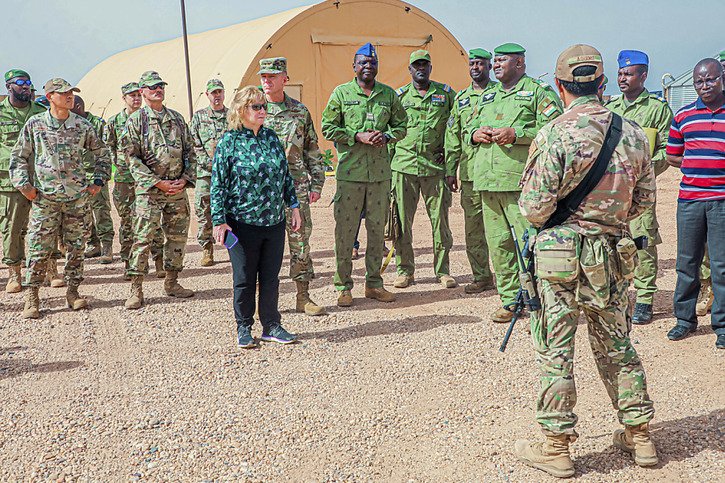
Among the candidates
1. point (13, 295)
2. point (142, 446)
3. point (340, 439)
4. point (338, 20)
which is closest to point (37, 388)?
point (142, 446)

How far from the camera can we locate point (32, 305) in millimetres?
6387

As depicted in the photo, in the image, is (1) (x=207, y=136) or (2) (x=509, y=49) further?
(1) (x=207, y=136)

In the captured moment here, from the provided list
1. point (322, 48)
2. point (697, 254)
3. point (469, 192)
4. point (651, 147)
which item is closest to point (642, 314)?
point (697, 254)

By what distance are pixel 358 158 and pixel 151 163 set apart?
1.92 m

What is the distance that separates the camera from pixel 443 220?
7.24m

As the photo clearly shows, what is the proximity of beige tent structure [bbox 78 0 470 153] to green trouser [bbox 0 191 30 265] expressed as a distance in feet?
26.7

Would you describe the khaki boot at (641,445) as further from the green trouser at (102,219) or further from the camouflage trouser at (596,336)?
the green trouser at (102,219)

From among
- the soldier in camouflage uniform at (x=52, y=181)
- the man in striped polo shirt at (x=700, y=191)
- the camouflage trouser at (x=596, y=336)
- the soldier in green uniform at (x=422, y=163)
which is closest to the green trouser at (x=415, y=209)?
the soldier in green uniform at (x=422, y=163)

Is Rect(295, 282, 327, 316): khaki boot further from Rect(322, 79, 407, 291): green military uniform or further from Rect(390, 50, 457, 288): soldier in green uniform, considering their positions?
Rect(390, 50, 457, 288): soldier in green uniform

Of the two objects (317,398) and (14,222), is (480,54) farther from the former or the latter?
(14,222)

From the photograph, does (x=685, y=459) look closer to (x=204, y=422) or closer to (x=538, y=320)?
(x=538, y=320)

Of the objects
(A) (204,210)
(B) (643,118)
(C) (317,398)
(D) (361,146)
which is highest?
(B) (643,118)

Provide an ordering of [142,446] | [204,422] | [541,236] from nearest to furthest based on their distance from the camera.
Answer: [541,236] < [142,446] < [204,422]

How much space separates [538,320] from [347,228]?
3313 mm
